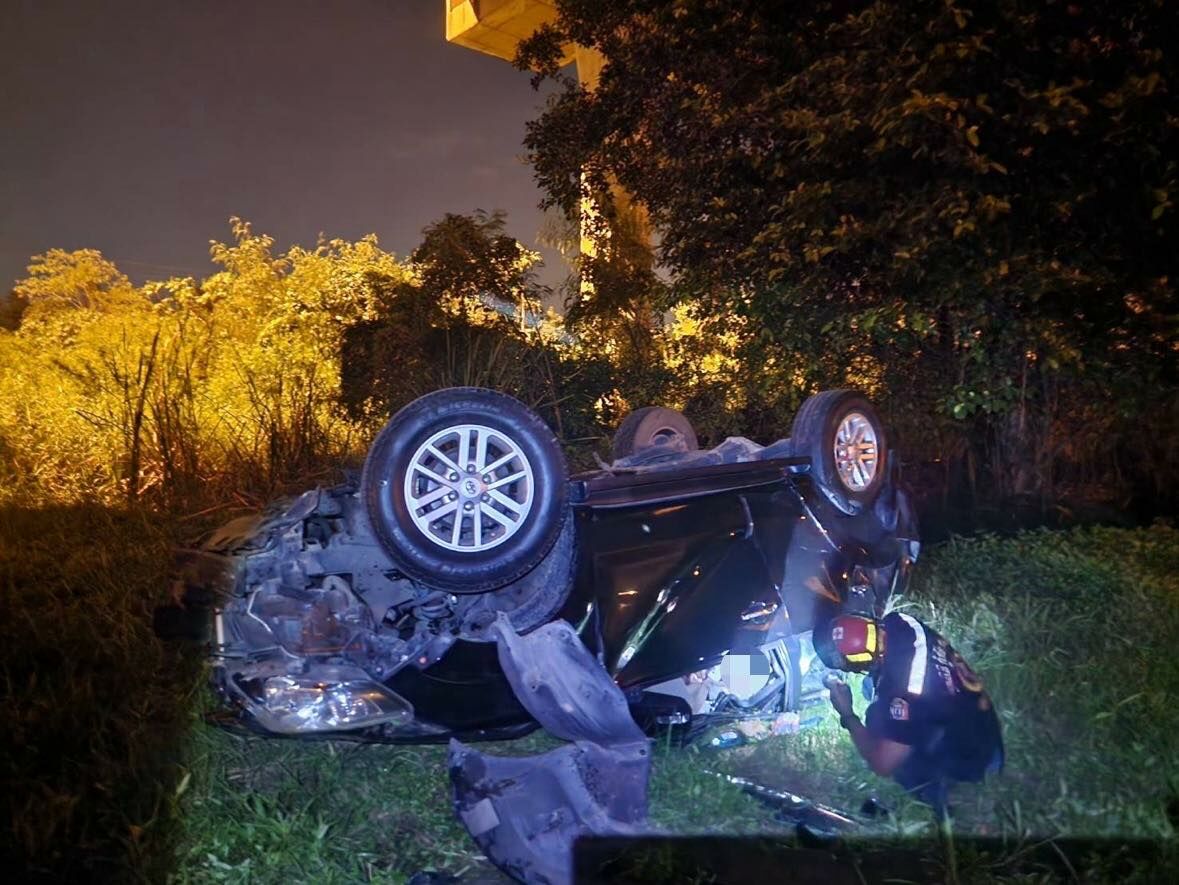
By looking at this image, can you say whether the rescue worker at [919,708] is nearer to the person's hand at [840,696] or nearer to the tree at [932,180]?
the person's hand at [840,696]

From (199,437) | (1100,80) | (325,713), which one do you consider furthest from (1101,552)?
(199,437)

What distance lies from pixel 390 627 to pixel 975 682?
2.02 metres

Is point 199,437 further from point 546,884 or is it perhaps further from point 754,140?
point 546,884

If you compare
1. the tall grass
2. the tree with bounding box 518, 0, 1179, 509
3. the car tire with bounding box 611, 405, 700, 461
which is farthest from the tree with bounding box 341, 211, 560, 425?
the car tire with bounding box 611, 405, 700, 461

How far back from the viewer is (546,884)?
256 centimetres

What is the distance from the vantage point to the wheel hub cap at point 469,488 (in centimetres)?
284

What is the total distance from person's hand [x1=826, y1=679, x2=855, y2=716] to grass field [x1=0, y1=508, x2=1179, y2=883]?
29 centimetres

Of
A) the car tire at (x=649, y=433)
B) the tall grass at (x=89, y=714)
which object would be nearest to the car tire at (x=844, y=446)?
the car tire at (x=649, y=433)

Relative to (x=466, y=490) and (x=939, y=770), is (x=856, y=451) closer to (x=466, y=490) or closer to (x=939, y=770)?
(x=939, y=770)

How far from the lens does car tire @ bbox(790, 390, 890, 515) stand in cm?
363

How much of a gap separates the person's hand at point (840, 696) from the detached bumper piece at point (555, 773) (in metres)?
0.97

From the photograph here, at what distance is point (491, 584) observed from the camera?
9.15 ft

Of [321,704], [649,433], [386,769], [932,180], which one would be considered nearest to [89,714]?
[386,769]

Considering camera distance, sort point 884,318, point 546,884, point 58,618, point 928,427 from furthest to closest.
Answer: point 928,427, point 884,318, point 58,618, point 546,884
